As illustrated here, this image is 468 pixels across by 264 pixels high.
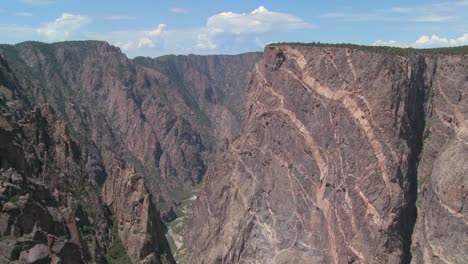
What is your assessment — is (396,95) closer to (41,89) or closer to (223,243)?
(223,243)

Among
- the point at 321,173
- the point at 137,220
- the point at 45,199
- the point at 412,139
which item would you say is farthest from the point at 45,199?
the point at 412,139

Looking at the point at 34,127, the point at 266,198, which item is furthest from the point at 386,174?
the point at 34,127

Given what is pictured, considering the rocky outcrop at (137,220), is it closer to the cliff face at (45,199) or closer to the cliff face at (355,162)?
the cliff face at (45,199)

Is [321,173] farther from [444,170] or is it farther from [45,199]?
[45,199]

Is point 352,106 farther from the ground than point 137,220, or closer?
farther from the ground

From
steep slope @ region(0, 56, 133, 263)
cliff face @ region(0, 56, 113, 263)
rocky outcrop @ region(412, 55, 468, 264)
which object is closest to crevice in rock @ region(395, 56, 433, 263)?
rocky outcrop @ region(412, 55, 468, 264)

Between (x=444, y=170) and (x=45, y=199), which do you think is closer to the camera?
(x=45, y=199)

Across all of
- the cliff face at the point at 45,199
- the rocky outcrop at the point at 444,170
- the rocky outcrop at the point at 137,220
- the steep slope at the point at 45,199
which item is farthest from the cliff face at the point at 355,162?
the cliff face at the point at 45,199
